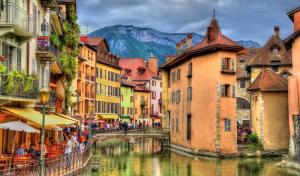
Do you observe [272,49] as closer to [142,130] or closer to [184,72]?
[184,72]

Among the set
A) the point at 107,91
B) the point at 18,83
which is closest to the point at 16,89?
the point at 18,83

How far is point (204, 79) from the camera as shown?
50.5 meters

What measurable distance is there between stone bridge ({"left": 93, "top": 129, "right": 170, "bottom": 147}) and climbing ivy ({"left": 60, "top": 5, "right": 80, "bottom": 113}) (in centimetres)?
1345

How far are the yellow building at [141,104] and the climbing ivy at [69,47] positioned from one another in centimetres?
5949

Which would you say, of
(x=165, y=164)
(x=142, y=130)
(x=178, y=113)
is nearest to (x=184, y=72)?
(x=178, y=113)

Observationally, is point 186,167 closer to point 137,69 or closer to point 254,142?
point 254,142

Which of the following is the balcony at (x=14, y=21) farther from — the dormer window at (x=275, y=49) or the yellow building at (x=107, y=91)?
the yellow building at (x=107, y=91)

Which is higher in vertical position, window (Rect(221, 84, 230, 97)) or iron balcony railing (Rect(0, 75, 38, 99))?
window (Rect(221, 84, 230, 97))

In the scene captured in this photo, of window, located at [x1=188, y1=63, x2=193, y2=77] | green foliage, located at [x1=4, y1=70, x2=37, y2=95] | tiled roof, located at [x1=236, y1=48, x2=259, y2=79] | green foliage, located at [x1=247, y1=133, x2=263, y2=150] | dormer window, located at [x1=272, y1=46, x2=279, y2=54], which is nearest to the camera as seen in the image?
green foliage, located at [x1=4, y1=70, x2=37, y2=95]

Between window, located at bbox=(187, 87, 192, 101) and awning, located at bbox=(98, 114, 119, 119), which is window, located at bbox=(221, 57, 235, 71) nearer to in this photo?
window, located at bbox=(187, 87, 192, 101)

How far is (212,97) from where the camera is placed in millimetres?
49281

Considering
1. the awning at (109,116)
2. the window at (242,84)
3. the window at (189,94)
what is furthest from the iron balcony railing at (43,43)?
the awning at (109,116)

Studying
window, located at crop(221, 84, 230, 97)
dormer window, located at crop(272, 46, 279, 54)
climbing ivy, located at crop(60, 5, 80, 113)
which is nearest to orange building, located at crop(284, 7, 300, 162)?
window, located at crop(221, 84, 230, 97)

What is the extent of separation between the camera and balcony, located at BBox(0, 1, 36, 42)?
21905mm
